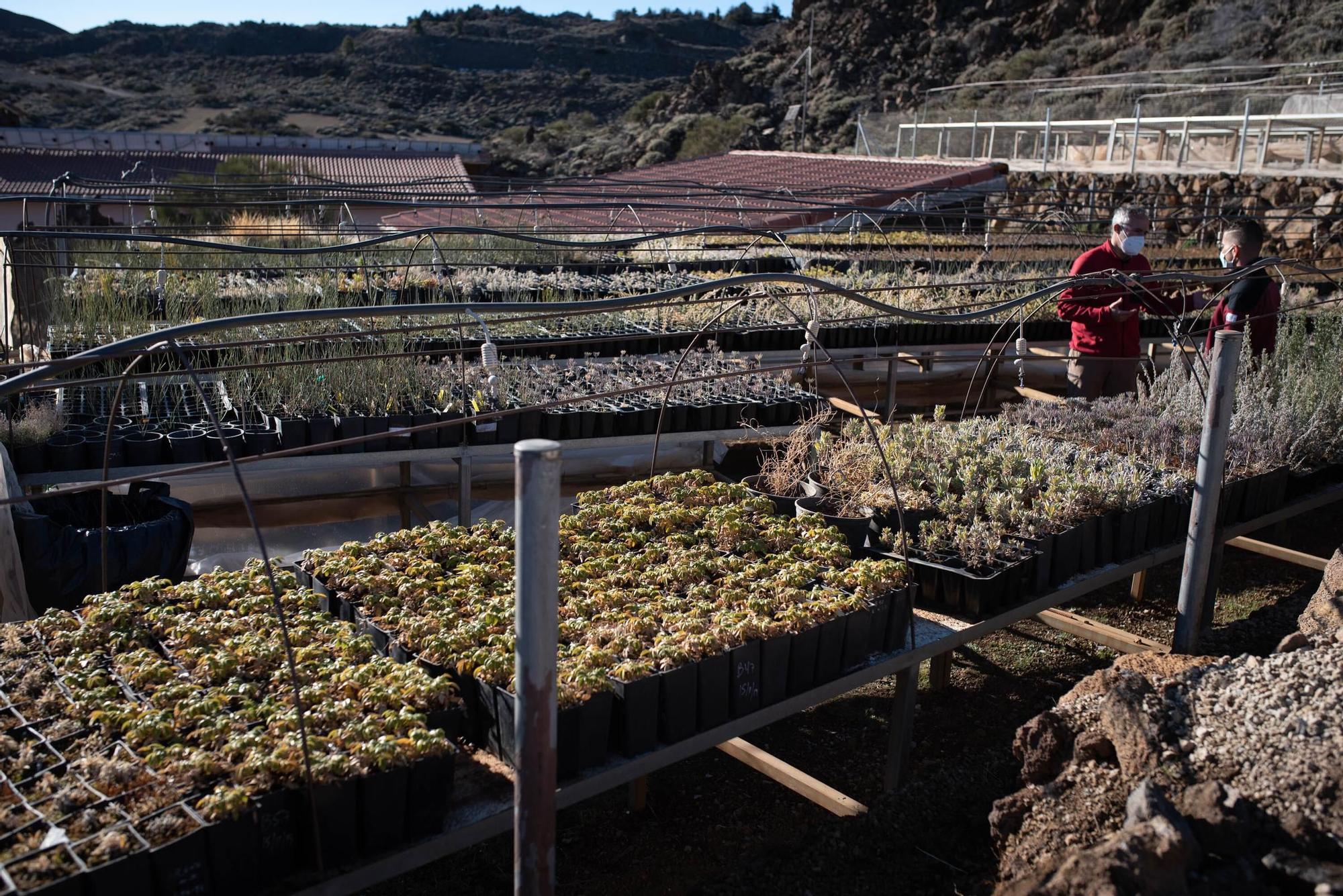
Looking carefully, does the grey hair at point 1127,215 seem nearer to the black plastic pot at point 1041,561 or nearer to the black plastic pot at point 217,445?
the black plastic pot at point 1041,561

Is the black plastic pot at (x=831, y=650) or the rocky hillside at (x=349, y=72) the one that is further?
the rocky hillside at (x=349, y=72)

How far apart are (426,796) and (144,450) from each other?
9.43ft

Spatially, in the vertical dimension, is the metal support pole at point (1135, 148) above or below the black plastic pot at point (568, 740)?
above

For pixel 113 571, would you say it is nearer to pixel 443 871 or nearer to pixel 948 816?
pixel 443 871

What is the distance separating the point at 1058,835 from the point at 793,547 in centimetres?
128

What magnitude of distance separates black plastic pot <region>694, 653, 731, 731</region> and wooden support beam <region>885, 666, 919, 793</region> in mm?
691

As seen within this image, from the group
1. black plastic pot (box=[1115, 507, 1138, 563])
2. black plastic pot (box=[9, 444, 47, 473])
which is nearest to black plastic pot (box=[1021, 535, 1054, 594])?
black plastic pot (box=[1115, 507, 1138, 563])

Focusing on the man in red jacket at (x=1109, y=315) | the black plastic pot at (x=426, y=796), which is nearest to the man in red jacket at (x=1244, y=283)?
the man in red jacket at (x=1109, y=315)

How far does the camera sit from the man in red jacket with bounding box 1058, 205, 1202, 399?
488 centimetres

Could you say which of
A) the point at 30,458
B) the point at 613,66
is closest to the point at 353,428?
the point at 30,458

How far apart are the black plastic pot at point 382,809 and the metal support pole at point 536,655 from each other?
0.30 meters

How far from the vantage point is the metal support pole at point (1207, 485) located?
313cm

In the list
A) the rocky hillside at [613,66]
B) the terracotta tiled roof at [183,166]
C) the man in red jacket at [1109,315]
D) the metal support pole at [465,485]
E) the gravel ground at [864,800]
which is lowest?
the gravel ground at [864,800]

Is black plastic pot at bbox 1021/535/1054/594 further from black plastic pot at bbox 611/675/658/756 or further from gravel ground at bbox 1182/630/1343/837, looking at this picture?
black plastic pot at bbox 611/675/658/756
